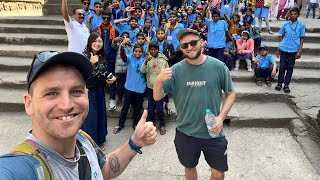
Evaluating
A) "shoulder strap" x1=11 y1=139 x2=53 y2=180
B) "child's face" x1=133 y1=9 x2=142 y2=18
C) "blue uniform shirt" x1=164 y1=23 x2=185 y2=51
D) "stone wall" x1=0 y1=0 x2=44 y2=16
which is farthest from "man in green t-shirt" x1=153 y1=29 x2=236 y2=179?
"stone wall" x1=0 y1=0 x2=44 y2=16

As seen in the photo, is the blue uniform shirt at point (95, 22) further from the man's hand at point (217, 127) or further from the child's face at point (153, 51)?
the man's hand at point (217, 127)

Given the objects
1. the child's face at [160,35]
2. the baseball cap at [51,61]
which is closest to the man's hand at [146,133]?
the baseball cap at [51,61]

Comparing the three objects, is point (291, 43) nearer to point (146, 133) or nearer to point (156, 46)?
point (156, 46)

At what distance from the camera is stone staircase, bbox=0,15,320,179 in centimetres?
493

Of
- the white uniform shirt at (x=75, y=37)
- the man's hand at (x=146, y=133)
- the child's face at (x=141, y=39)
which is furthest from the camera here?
the child's face at (x=141, y=39)

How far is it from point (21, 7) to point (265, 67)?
32.1 ft

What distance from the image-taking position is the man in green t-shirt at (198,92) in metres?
2.81

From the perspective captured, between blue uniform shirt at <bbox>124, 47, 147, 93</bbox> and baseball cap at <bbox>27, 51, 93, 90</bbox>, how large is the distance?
354cm

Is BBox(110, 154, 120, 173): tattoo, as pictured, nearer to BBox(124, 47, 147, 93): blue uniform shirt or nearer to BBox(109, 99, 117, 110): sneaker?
BBox(124, 47, 147, 93): blue uniform shirt

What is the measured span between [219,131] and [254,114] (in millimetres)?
2740

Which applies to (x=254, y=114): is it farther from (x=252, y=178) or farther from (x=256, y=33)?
(x=256, y=33)

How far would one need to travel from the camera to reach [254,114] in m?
5.20

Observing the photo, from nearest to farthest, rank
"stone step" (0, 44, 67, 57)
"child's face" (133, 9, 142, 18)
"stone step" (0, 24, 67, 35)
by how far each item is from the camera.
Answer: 1. "child's face" (133, 9, 142, 18)
2. "stone step" (0, 44, 67, 57)
3. "stone step" (0, 24, 67, 35)

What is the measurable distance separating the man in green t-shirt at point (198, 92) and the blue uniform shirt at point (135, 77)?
1902mm
